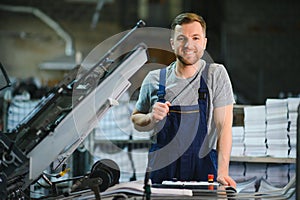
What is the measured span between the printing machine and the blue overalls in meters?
0.39

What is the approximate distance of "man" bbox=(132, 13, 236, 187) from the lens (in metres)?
2.34

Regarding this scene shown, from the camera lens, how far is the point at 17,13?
13.5 metres

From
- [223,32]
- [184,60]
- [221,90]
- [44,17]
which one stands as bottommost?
[221,90]

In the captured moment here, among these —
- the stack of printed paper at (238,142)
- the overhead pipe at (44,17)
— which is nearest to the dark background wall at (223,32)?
the overhead pipe at (44,17)

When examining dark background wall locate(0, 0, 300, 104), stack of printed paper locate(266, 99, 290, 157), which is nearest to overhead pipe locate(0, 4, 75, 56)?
dark background wall locate(0, 0, 300, 104)

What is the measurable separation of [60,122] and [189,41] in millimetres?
669

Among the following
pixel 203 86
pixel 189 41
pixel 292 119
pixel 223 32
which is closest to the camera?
pixel 189 41

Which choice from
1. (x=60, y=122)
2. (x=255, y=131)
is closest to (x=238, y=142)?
(x=255, y=131)

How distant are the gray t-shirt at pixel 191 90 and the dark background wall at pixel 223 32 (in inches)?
354

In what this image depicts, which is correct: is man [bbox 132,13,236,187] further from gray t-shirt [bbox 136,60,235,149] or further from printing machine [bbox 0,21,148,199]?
printing machine [bbox 0,21,148,199]

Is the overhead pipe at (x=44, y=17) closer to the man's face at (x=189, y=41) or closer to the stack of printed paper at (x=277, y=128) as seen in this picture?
the stack of printed paper at (x=277, y=128)

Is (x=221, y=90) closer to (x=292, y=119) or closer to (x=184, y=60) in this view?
(x=184, y=60)

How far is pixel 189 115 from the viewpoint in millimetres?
2406

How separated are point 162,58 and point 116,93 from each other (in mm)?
1376
